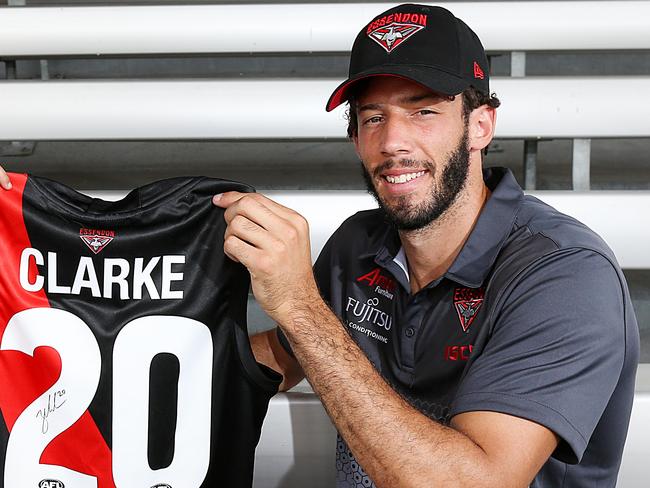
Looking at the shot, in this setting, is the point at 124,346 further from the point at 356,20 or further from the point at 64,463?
the point at 356,20

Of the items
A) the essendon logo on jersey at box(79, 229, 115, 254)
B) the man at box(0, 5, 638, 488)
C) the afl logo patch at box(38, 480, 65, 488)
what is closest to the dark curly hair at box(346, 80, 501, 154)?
the man at box(0, 5, 638, 488)

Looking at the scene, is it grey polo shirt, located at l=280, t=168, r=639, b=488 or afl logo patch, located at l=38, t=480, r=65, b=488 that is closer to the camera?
grey polo shirt, located at l=280, t=168, r=639, b=488

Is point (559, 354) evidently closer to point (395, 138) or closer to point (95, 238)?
point (395, 138)

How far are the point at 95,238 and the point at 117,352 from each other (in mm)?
131

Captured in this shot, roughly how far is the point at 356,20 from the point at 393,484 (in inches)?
46.5

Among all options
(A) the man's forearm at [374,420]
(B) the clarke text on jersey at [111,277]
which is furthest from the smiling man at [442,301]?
(B) the clarke text on jersey at [111,277]

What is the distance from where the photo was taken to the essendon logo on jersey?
985mm

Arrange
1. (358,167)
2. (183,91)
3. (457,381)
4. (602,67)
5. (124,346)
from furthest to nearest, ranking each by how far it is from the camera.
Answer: (602,67)
(358,167)
(183,91)
(124,346)
(457,381)

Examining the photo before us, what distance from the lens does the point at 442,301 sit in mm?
921

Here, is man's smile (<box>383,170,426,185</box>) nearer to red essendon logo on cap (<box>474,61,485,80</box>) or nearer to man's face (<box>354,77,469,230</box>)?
man's face (<box>354,77,469,230</box>)

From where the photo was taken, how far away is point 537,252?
0.83m

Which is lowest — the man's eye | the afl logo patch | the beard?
the afl logo patch

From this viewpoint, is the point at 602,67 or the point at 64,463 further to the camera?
the point at 602,67

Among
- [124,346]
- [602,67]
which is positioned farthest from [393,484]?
[602,67]
